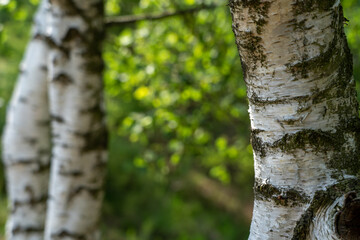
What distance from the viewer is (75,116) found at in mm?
1691

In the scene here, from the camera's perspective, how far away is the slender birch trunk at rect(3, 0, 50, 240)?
6.77 ft

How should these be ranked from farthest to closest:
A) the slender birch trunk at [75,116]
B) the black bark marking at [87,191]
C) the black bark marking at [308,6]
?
Answer: the black bark marking at [87,191] < the slender birch trunk at [75,116] < the black bark marking at [308,6]

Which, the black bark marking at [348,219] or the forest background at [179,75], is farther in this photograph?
the forest background at [179,75]

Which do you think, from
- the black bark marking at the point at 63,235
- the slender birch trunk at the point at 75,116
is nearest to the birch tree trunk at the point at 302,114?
the slender birch trunk at the point at 75,116

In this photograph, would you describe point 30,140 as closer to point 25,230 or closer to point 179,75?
point 25,230

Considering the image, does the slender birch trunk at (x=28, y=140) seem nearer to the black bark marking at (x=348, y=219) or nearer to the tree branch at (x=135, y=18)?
the tree branch at (x=135, y=18)

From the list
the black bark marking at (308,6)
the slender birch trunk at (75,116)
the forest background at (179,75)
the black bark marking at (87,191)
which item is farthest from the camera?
the forest background at (179,75)

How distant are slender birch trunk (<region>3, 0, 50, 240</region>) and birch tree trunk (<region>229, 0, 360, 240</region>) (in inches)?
65.7

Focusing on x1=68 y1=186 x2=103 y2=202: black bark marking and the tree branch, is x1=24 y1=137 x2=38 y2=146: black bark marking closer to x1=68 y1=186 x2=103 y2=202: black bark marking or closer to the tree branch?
x1=68 y1=186 x2=103 y2=202: black bark marking

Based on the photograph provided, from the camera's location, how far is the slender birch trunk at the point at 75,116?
5.42 feet

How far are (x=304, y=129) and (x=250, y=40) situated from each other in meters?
0.18

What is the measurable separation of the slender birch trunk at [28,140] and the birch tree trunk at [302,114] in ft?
5.48

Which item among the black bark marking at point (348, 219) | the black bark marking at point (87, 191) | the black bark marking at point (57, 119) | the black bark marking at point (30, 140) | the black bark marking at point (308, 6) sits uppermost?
the black bark marking at point (308, 6)

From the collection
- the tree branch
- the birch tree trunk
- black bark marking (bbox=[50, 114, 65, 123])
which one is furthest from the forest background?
the birch tree trunk
